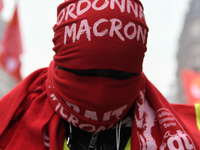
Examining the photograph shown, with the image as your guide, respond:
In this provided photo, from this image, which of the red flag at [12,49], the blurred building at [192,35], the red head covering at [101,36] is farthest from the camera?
the blurred building at [192,35]

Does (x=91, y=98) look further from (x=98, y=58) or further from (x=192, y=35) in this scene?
(x=192, y=35)

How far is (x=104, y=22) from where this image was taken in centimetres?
150

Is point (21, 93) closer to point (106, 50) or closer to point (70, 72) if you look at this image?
point (70, 72)

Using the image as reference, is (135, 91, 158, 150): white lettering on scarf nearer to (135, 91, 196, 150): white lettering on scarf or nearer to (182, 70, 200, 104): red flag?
(135, 91, 196, 150): white lettering on scarf

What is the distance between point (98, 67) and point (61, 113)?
1.09 ft

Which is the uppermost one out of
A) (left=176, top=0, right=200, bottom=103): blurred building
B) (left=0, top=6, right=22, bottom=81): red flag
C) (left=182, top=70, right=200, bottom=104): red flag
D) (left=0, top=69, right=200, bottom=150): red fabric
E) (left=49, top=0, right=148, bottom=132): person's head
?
(left=49, top=0, right=148, bottom=132): person's head

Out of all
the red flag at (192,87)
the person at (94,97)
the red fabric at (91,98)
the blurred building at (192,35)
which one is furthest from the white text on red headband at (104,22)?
the blurred building at (192,35)

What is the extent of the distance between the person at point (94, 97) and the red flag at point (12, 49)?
7.28 meters

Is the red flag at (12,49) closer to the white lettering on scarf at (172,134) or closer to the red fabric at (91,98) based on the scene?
the red fabric at (91,98)

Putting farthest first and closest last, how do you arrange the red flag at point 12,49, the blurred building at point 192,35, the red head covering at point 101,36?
the blurred building at point 192,35, the red flag at point 12,49, the red head covering at point 101,36

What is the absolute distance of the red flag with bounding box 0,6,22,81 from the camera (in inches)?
343

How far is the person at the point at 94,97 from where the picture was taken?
1.51 meters

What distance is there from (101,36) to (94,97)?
0.99ft

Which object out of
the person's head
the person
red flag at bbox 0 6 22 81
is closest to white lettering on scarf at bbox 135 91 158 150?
the person
